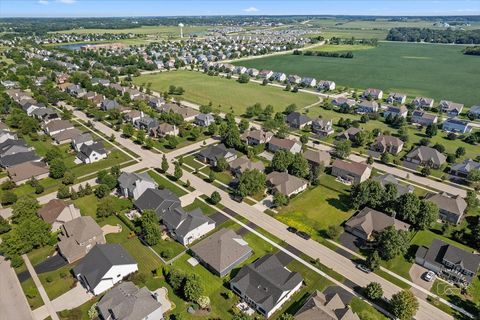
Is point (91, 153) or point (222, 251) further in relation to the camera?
point (91, 153)

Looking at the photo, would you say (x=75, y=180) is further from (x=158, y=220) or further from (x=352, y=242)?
(x=352, y=242)

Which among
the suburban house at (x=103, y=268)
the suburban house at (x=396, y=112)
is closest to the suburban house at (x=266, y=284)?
the suburban house at (x=103, y=268)

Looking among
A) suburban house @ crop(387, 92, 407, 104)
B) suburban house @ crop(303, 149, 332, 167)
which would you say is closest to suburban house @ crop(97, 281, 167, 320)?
suburban house @ crop(303, 149, 332, 167)

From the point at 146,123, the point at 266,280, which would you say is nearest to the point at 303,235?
the point at 266,280

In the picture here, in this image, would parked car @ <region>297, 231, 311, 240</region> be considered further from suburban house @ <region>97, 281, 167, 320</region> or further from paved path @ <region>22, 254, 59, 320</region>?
paved path @ <region>22, 254, 59, 320</region>

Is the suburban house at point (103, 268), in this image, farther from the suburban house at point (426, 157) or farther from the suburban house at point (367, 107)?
the suburban house at point (367, 107)

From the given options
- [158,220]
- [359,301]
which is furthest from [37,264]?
[359,301]

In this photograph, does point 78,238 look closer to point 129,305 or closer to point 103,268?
point 103,268

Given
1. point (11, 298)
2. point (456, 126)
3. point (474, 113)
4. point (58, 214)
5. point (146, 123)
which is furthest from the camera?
point (474, 113)
